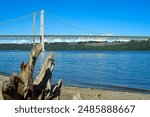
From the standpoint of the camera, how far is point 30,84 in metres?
4.96

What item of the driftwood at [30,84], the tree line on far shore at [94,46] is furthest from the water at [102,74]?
the tree line on far shore at [94,46]

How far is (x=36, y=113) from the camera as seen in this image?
2.56 metres

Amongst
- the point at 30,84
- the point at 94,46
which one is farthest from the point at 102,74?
the point at 94,46

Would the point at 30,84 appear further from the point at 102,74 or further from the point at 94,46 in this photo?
the point at 94,46

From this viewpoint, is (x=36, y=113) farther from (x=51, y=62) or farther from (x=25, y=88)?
(x=51, y=62)

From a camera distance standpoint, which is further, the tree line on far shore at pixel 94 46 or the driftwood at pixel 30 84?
the tree line on far shore at pixel 94 46

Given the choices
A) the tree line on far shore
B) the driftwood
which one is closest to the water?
the driftwood

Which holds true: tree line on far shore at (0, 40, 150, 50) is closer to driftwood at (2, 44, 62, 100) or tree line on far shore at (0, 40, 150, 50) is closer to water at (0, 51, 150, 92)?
water at (0, 51, 150, 92)

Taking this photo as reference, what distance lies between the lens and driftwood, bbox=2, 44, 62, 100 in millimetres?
4609

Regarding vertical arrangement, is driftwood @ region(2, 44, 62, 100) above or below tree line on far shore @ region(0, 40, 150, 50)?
above

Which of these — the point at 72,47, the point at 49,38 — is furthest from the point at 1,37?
the point at 72,47

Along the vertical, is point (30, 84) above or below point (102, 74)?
above

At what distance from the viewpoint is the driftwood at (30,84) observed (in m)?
4.61

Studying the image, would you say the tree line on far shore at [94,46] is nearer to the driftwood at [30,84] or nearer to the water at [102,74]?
the water at [102,74]
